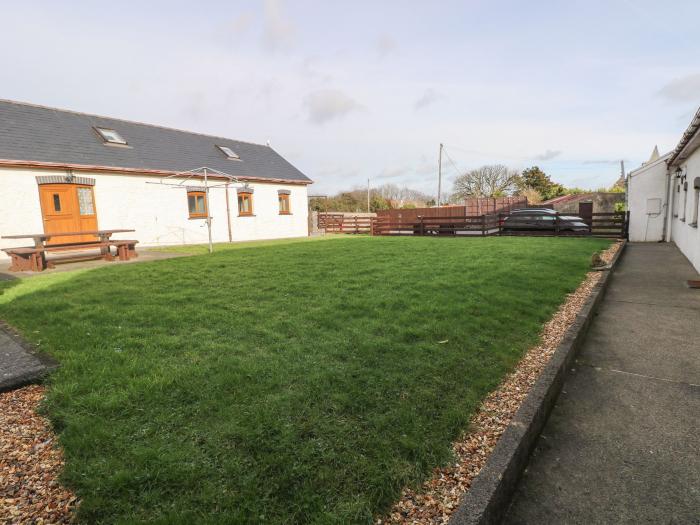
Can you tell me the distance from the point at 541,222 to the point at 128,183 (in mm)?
16654

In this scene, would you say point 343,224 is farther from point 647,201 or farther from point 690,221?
point 690,221

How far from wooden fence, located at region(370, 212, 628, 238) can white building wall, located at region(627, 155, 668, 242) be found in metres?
0.41

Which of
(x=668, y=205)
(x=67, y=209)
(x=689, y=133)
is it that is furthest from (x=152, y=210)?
(x=668, y=205)

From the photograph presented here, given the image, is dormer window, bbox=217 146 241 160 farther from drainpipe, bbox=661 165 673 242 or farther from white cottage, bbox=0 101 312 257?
drainpipe, bbox=661 165 673 242

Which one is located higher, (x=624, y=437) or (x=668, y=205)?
(x=668, y=205)

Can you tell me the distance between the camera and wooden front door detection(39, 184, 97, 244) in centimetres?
1208

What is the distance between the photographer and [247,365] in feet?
10.7

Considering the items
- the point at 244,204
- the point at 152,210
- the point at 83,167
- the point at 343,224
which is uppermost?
the point at 83,167

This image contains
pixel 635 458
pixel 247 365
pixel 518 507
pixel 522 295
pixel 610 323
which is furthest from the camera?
pixel 522 295

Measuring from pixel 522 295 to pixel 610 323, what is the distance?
113cm

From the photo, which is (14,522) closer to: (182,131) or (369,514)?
(369,514)

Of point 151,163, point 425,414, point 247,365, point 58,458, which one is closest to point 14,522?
A: point 58,458

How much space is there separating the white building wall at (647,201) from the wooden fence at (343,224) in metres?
12.3

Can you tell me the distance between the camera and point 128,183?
1415 cm
